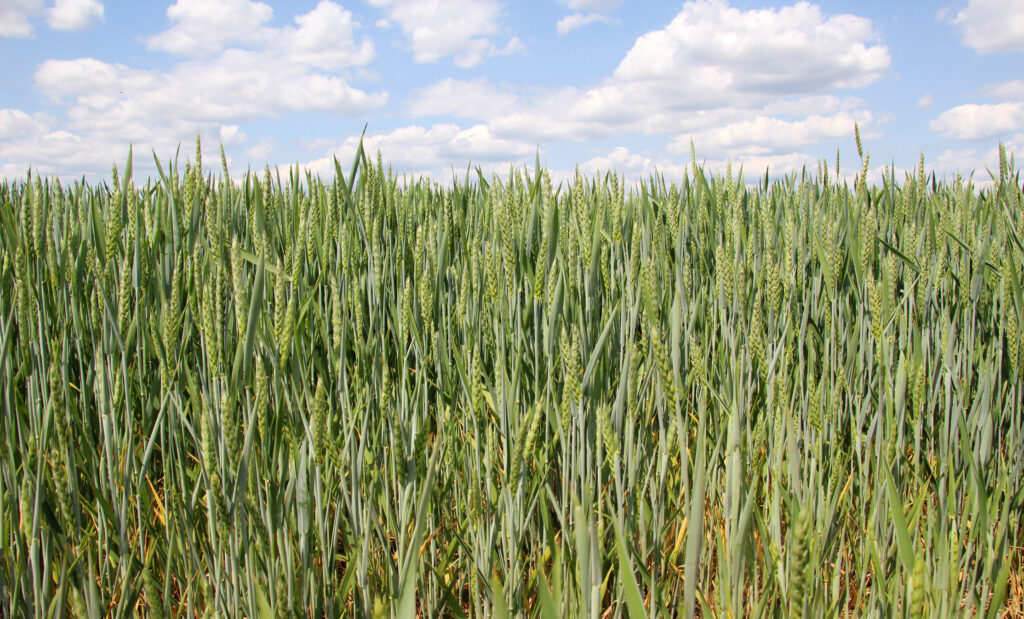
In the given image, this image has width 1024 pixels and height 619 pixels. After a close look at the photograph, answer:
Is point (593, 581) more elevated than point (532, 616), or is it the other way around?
point (593, 581)

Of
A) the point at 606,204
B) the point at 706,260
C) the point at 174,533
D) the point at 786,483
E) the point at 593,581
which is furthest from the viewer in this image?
the point at 606,204

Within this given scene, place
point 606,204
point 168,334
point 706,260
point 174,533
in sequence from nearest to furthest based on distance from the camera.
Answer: point 168,334, point 174,533, point 706,260, point 606,204

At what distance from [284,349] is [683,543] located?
33.1 inches

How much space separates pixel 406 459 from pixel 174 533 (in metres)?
0.38

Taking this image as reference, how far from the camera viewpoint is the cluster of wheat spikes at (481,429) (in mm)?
804

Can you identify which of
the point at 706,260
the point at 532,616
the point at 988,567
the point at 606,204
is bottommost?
the point at 532,616

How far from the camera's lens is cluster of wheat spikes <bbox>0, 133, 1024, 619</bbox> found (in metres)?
0.80

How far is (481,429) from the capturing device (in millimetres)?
1231

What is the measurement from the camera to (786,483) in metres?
1.10

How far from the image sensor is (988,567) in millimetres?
951

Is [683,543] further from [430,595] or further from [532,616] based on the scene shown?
[430,595]

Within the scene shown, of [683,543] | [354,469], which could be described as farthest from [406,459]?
[683,543]

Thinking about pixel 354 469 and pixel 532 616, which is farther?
pixel 532 616

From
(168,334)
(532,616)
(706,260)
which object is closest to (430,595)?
(532,616)
